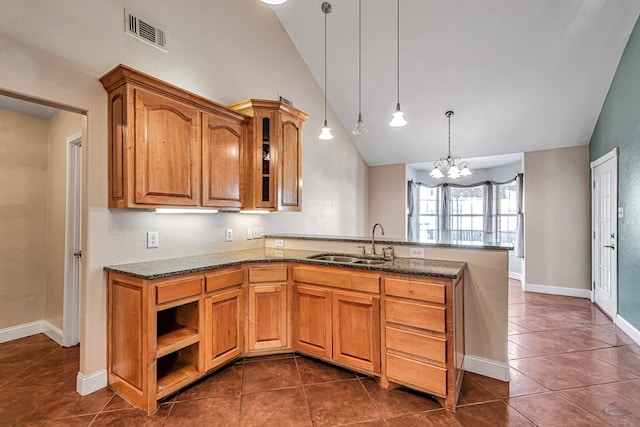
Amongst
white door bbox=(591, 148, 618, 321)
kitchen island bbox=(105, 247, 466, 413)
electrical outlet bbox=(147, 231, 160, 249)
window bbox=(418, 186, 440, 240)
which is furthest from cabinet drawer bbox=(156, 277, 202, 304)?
window bbox=(418, 186, 440, 240)

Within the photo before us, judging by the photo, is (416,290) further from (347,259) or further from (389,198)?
(389,198)

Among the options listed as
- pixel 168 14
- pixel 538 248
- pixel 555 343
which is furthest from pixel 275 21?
pixel 538 248

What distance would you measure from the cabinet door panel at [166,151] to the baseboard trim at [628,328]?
15.1 feet

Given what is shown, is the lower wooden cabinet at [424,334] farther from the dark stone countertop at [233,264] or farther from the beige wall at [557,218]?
the beige wall at [557,218]

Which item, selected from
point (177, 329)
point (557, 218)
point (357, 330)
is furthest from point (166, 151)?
point (557, 218)

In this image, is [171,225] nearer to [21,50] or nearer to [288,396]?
[21,50]

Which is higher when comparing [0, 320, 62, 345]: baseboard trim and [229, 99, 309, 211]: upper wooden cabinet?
[229, 99, 309, 211]: upper wooden cabinet

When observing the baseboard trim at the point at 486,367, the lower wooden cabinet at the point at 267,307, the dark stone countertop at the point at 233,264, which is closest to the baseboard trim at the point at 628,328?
the baseboard trim at the point at 486,367

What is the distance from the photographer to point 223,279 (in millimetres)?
2477

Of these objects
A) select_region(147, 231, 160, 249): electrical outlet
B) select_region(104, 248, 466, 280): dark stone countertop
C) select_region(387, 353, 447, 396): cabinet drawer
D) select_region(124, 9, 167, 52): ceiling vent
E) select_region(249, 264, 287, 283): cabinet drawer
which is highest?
select_region(124, 9, 167, 52): ceiling vent

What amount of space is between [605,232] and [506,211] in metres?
2.80

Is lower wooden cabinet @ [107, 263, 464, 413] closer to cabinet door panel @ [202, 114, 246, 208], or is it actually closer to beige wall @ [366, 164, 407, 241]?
cabinet door panel @ [202, 114, 246, 208]

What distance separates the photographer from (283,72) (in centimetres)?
413

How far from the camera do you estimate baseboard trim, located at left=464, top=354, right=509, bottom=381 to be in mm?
2395
